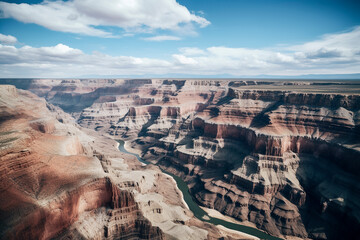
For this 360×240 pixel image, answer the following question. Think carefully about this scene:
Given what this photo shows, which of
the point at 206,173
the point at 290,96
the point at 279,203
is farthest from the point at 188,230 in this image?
the point at 290,96

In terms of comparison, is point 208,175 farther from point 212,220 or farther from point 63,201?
point 63,201

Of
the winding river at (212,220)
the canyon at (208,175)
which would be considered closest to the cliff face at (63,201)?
the canyon at (208,175)

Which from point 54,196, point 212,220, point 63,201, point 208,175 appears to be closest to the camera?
point 54,196

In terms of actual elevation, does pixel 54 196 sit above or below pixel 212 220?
above

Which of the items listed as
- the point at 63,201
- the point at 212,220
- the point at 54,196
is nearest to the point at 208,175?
the point at 212,220

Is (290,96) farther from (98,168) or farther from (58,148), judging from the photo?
(58,148)

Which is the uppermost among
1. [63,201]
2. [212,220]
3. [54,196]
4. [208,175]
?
[54,196]

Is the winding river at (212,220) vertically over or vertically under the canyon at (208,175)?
under

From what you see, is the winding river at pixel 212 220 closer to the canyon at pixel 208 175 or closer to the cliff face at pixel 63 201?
the canyon at pixel 208 175

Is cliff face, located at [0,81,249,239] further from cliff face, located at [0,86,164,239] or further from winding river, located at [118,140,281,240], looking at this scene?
winding river, located at [118,140,281,240]
